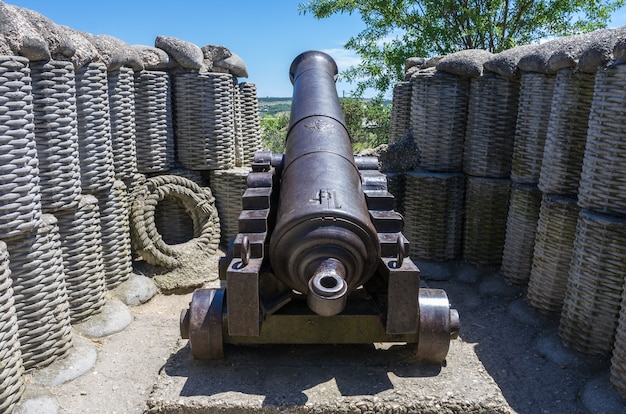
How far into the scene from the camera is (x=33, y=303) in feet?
12.4

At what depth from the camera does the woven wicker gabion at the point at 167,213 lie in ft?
19.3

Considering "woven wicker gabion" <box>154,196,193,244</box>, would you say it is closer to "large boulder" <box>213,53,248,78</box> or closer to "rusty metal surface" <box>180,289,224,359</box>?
"large boulder" <box>213,53,248,78</box>

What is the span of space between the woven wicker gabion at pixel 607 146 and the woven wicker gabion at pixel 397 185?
2.60 m

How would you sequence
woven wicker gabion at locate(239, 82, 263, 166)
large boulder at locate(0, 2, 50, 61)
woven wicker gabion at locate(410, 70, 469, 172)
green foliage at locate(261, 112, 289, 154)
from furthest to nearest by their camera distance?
green foliage at locate(261, 112, 289, 154) → woven wicker gabion at locate(239, 82, 263, 166) → woven wicker gabion at locate(410, 70, 469, 172) → large boulder at locate(0, 2, 50, 61)

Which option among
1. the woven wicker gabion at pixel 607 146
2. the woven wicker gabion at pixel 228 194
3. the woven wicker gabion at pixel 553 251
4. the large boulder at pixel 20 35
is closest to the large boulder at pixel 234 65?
the woven wicker gabion at pixel 228 194

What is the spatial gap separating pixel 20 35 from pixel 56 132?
2.43 ft

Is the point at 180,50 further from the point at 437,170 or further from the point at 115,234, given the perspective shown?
the point at 437,170

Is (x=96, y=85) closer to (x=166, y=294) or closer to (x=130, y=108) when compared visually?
(x=130, y=108)

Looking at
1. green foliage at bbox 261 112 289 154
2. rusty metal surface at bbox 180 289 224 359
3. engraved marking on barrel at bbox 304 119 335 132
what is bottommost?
rusty metal surface at bbox 180 289 224 359

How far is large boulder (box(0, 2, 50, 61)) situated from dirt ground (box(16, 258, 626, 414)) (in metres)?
2.18

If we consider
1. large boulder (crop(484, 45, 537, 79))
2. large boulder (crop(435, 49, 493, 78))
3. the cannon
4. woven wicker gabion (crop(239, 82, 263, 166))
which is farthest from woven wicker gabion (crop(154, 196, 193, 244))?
large boulder (crop(484, 45, 537, 79))

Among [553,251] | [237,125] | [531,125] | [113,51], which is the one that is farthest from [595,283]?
[237,125]

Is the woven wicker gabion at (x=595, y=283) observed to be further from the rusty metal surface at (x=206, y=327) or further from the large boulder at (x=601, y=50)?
the rusty metal surface at (x=206, y=327)

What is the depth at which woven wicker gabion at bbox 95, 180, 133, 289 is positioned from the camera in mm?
5234
